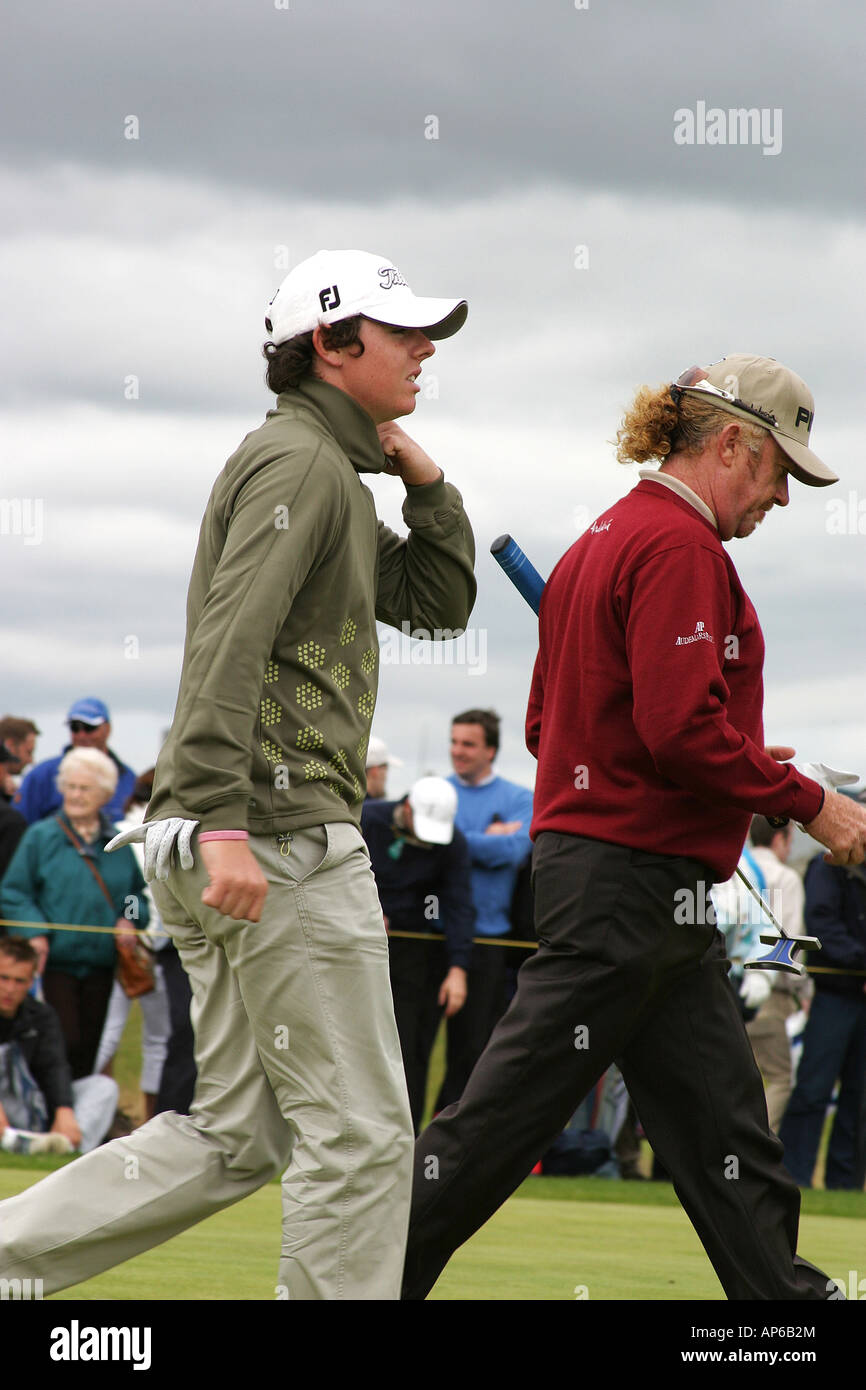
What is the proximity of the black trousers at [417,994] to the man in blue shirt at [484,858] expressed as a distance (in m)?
0.23

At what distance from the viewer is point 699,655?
163 inches

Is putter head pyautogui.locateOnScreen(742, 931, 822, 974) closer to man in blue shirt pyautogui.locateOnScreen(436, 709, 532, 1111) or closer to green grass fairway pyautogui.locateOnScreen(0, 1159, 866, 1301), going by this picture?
green grass fairway pyautogui.locateOnScreen(0, 1159, 866, 1301)

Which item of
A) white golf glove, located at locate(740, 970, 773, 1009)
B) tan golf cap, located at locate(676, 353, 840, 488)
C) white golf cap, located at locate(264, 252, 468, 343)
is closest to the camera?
white golf cap, located at locate(264, 252, 468, 343)

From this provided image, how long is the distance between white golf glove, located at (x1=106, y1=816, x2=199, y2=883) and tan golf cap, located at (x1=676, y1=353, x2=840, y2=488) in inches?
72.0

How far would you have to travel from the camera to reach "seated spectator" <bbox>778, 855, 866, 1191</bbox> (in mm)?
11156

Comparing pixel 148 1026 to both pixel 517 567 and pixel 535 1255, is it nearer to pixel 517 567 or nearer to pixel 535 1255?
pixel 535 1255

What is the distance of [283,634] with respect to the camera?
12.2 ft

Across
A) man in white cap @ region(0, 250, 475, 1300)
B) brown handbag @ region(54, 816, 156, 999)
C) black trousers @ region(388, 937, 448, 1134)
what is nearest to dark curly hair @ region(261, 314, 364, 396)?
man in white cap @ region(0, 250, 475, 1300)

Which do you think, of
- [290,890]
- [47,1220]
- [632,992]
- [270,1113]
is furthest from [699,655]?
[47,1220]

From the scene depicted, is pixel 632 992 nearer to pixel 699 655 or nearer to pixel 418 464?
pixel 699 655
